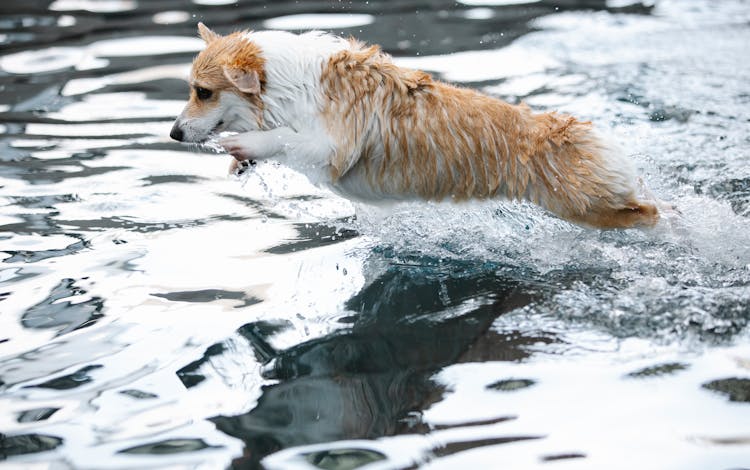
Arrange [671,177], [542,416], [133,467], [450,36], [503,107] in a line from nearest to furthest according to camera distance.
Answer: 1. [133,467]
2. [542,416]
3. [503,107]
4. [671,177]
5. [450,36]

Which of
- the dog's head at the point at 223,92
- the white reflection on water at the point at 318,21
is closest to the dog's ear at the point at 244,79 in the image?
the dog's head at the point at 223,92

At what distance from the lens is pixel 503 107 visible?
12.3ft

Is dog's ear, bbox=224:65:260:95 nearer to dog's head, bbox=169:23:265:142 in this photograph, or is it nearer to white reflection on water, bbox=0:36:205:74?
dog's head, bbox=169:23:265:142

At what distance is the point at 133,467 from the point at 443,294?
4.87 feet

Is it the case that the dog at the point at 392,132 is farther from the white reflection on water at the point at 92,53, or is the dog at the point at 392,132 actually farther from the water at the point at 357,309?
the white reflection on water at the point at 92,53

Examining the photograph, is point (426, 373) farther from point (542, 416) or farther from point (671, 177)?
point (671, 177)

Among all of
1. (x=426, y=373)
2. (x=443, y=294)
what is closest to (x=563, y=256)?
(x=443, y=294)

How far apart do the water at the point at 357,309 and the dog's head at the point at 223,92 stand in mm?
546

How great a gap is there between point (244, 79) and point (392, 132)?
2.10 feet

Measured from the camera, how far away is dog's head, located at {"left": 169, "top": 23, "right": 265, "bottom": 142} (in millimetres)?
3523

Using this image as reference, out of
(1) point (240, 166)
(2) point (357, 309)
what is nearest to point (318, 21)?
(1) point (240, 166)

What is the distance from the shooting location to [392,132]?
3672 millimetres

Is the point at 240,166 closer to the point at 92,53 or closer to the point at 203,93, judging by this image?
the point at 203,93

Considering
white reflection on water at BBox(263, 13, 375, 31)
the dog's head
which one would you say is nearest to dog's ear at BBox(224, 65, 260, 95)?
the dog's head
